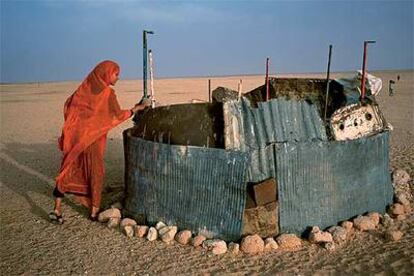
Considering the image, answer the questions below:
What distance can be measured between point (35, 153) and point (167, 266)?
7.81m

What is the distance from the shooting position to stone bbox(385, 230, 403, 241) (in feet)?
16.0

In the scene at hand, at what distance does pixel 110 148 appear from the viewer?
11.5m

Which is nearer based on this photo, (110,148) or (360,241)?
(360,241)

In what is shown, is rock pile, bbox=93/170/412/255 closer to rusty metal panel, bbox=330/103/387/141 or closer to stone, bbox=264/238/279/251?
stone, bbox=264/238/279/251

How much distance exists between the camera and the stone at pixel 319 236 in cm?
487

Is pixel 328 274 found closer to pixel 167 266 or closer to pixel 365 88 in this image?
pixel 167 266

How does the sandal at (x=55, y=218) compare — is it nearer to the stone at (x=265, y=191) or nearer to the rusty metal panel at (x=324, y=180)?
the stone at (x=265, y=191)

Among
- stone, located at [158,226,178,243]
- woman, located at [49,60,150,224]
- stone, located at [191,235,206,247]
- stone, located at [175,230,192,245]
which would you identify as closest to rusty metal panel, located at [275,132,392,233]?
stone, located at [191,235,206,247]

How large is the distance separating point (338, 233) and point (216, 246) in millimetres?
1388

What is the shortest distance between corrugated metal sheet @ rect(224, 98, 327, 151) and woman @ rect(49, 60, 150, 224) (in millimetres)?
1228

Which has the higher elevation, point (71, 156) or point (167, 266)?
point (71, 156)

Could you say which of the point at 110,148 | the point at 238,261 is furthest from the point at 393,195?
the point at 110,148

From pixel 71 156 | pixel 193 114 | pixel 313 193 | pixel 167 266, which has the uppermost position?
pixel 193 114

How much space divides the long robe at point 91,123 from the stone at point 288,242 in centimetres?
237
